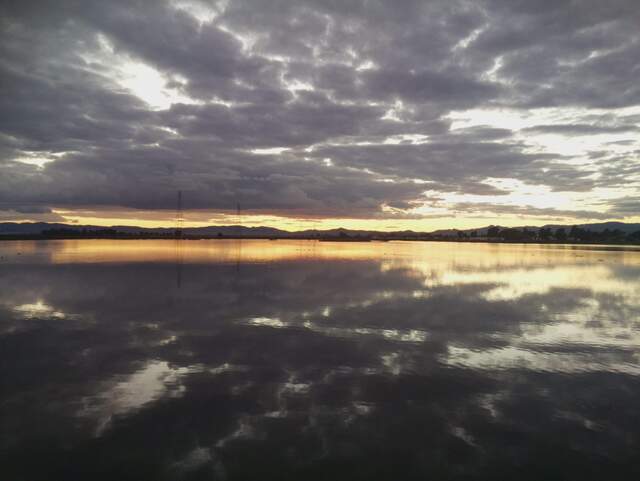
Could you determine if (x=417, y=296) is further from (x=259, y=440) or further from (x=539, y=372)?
(x=259, y=440)

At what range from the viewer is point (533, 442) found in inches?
465

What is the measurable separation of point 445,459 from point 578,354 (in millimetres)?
13578

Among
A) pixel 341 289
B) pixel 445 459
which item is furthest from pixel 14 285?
pixel 445 459

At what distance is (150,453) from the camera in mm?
10859

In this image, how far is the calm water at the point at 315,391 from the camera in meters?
10.7

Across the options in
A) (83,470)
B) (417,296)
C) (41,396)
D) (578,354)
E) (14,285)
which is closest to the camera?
(83,470)

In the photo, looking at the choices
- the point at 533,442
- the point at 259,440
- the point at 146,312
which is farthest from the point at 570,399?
the point at 146,312

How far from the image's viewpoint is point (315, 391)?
1514 cm

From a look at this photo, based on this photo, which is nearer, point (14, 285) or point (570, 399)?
point (570, 399)

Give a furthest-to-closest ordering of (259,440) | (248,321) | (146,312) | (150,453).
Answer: (146,312) < (248,321) < (259,440) < (150,453)

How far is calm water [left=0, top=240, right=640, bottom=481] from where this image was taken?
10.7 metres

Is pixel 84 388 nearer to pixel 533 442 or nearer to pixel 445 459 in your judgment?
pixel 445 459

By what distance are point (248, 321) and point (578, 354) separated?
61.6ft

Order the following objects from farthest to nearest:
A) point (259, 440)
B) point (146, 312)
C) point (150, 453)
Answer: point (146, 312) < point (259, 440) < point (150, 453)
